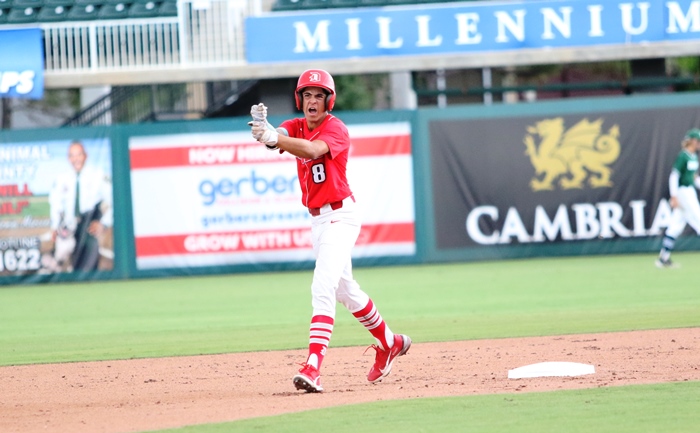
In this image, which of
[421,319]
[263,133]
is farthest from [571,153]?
[263,133]

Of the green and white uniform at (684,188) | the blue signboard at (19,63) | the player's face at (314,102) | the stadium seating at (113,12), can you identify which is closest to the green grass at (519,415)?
the player's face at (314,102)

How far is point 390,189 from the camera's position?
1900 centimetres

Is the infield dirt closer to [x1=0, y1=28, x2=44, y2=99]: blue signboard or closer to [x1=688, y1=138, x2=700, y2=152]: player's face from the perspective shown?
[x1=688, y1=138, x2=700, y2=152]: player's face

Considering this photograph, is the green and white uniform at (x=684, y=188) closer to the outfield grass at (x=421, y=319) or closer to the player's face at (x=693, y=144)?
the player's face at (x=693, y=144)

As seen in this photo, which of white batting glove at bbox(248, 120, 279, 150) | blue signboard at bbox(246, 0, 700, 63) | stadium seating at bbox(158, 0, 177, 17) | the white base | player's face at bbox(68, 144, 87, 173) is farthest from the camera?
stadium seating at bbox(158, 0, 177, 17)

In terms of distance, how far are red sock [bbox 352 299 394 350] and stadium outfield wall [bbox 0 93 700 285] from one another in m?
11.2

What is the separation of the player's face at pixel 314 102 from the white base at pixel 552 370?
7.18ft

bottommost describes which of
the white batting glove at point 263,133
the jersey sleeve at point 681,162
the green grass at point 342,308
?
the green grass at point 342,308

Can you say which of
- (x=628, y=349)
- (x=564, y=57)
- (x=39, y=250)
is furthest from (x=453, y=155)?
(x=628, y=349)

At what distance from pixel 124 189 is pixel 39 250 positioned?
5.90 feet

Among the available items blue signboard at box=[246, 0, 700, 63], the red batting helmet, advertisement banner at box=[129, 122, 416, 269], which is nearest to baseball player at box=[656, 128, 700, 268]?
blue signboard at box=[246, 0, 700, 63]

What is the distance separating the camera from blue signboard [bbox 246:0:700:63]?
1953 centimetres

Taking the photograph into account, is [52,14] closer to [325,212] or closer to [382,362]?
[325,212]

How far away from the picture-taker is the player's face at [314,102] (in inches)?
283
